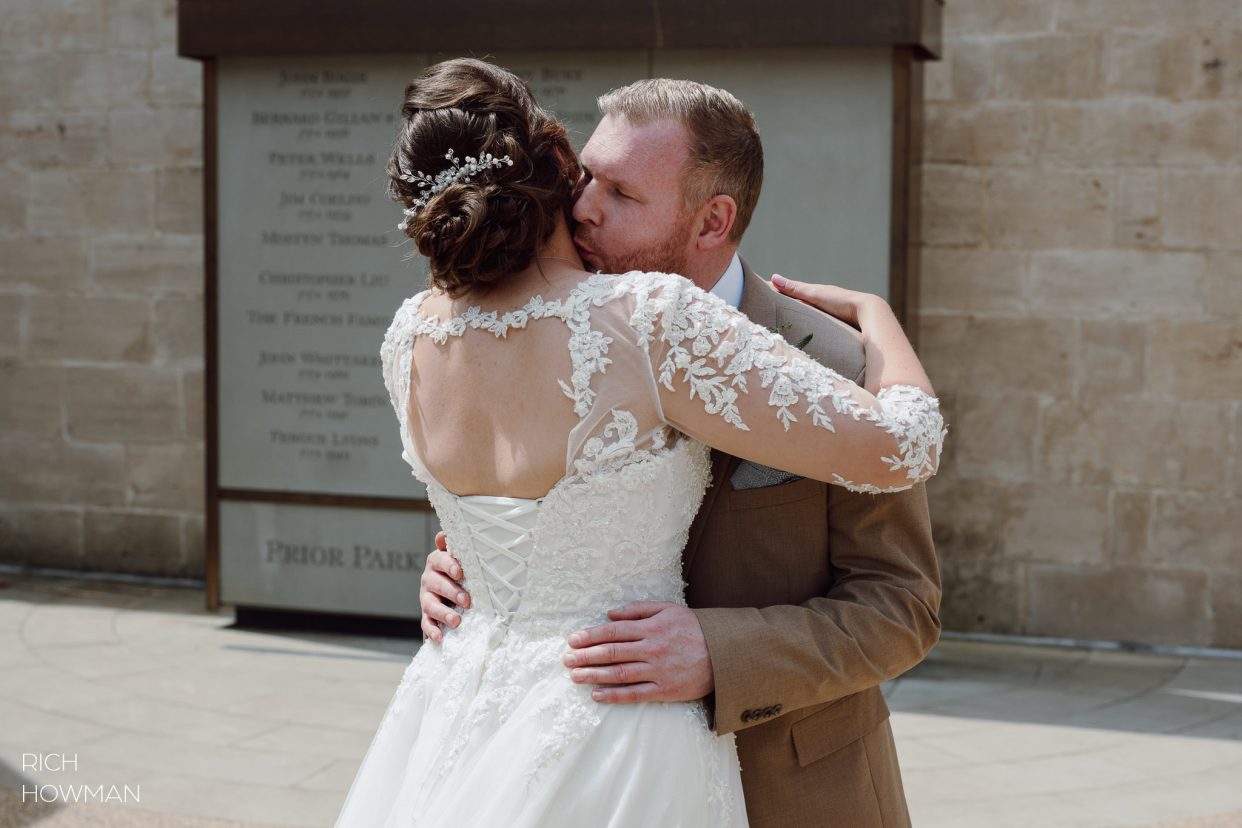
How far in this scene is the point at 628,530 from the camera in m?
2.03

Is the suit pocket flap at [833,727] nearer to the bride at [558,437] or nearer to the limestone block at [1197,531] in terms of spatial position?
the bride at [558,437]

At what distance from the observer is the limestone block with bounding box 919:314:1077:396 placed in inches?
253

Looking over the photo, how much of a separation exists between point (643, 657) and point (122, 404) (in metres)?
6.39

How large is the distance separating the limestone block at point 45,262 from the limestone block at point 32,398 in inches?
18.1

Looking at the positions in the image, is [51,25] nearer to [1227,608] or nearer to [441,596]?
[441,596]

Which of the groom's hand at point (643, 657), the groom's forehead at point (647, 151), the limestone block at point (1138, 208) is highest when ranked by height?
the limestone block at point (1138, 208)

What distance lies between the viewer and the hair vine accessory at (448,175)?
1.92 metres

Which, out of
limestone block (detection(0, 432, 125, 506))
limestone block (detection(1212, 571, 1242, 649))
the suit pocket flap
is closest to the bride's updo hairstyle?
the suit pocket flap

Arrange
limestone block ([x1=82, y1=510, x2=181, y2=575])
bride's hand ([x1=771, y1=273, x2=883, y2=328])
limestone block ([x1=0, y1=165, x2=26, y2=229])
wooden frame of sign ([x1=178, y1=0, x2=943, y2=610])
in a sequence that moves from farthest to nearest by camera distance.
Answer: limestone block ([x1=0, y1=165, x2=26, y2=229]), limestone block ([x1=82, y1=510, x2=181, y2=575]), wooden frame of sign ([x1=178, y1=0, x2=943, y2=610]), bride's hand ([x1=771, y1=273, x2=883, y2=328])

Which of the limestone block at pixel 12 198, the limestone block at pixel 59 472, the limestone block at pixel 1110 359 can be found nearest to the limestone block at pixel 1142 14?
the limestone block at pixel 1110 359

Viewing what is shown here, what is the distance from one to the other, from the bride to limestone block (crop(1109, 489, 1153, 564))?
4645 millimetres

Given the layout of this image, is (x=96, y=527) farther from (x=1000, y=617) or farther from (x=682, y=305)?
(x=682, y=305)

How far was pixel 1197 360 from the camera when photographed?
20.6ft

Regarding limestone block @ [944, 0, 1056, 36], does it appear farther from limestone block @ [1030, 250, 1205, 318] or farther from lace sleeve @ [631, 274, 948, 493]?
lace sleeve @ [631, 274, 948, 493]
